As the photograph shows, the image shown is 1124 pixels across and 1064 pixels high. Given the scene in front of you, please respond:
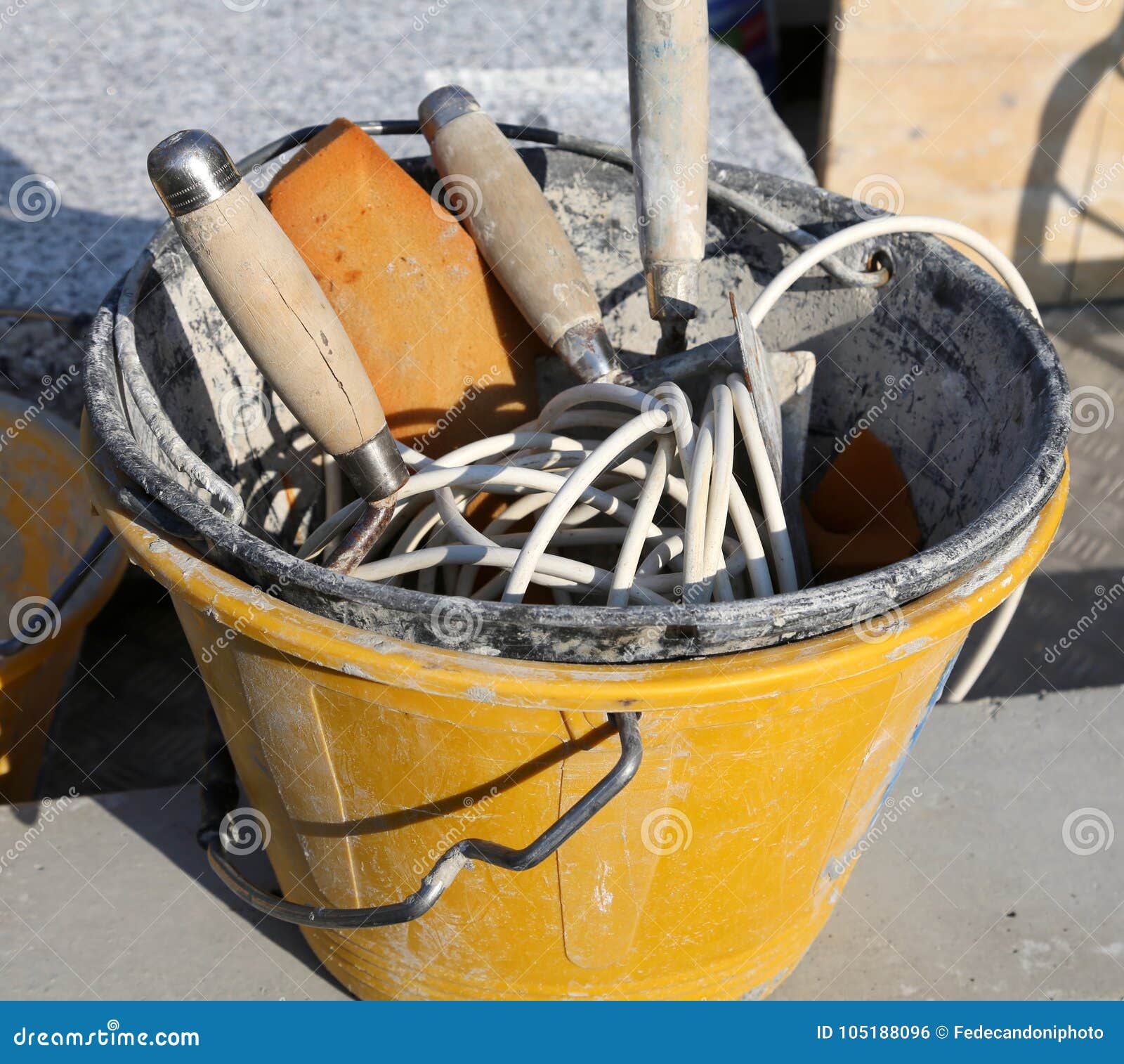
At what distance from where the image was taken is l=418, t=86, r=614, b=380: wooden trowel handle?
1.09 m

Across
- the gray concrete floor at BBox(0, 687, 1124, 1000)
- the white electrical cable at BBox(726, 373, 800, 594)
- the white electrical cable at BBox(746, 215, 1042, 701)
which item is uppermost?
the white electrical cable at BBox(746, 215, 1042, 701)

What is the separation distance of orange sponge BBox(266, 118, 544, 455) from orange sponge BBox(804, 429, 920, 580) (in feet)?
1.17

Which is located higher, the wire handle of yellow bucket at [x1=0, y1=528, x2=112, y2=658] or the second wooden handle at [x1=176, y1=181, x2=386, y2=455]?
the second wooden handle at [x1=176, y1=181, x2=386, y2=455]

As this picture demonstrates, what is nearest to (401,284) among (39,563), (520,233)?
(520,233)

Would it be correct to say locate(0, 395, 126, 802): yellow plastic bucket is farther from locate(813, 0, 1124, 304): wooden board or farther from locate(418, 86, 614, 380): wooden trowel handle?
locate(813, 0, 1124, 304): wooden board

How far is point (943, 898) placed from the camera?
1.24m

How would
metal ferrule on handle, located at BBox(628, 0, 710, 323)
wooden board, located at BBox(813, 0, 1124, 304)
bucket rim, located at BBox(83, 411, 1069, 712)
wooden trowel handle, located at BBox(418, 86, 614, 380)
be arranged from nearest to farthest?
1. bucket rim, located at BBox(83, 411, 1069, 712)
2. metal ferrule on handle, located at BBox(628, 0, 710, 323)
3. wooden trowel handle, located at BBox(418, 86, 614, 380)
4. wooden board, located at BBox(813, 0, 1124, 304)

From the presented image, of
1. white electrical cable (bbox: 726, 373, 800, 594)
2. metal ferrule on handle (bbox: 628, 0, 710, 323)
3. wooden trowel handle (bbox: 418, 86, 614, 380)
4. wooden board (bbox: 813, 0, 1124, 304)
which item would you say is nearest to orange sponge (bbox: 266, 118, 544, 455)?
wooden trowel handle (bbox: 418, 86, 614, 380)

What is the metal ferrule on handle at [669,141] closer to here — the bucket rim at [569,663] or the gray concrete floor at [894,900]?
the bucket rim at [569,663]

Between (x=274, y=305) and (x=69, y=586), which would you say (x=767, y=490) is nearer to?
(x=274, y=305)

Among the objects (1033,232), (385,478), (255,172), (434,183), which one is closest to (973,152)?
(1033,232)

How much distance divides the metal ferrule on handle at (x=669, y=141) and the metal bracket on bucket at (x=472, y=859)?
20.9 inches
